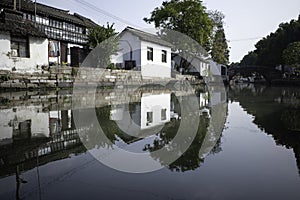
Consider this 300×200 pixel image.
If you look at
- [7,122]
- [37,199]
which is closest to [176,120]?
[7,122]

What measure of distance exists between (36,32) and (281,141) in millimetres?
15267

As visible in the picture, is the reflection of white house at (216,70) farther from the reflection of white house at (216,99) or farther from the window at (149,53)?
the reflection of white house at (216,99)

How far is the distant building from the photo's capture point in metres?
14.2

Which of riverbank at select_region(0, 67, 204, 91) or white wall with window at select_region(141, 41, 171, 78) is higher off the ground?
white wall with window at select_region(141, 41, 171, 78)

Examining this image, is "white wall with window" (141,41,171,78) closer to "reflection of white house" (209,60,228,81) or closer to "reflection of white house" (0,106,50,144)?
"reflection of white house" (0,106,50,144)

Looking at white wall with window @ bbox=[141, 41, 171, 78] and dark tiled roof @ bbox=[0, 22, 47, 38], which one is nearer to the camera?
dark tiled roof @ bbox=[0, 22, 47, 38]

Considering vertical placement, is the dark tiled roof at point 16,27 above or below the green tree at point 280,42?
below

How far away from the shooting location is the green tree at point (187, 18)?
29281 millimetres

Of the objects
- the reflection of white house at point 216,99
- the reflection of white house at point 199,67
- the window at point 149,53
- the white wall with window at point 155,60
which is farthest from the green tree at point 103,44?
the reflection of white house at point 199,67

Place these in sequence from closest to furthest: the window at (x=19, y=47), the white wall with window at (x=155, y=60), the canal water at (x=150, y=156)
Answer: the canal water at (x=150, y=156) → the window at (x=19, y=47) → the white wall with window at (x=155, y=60)

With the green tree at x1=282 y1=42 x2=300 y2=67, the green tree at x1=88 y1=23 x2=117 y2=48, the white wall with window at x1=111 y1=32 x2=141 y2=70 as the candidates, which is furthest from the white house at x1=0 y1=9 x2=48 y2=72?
the green tree at x1=282 y1=42 x2=300 y2=67

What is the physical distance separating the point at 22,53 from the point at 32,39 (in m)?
1.12

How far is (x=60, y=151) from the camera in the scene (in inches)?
153

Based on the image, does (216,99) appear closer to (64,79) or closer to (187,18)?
(64,79)
